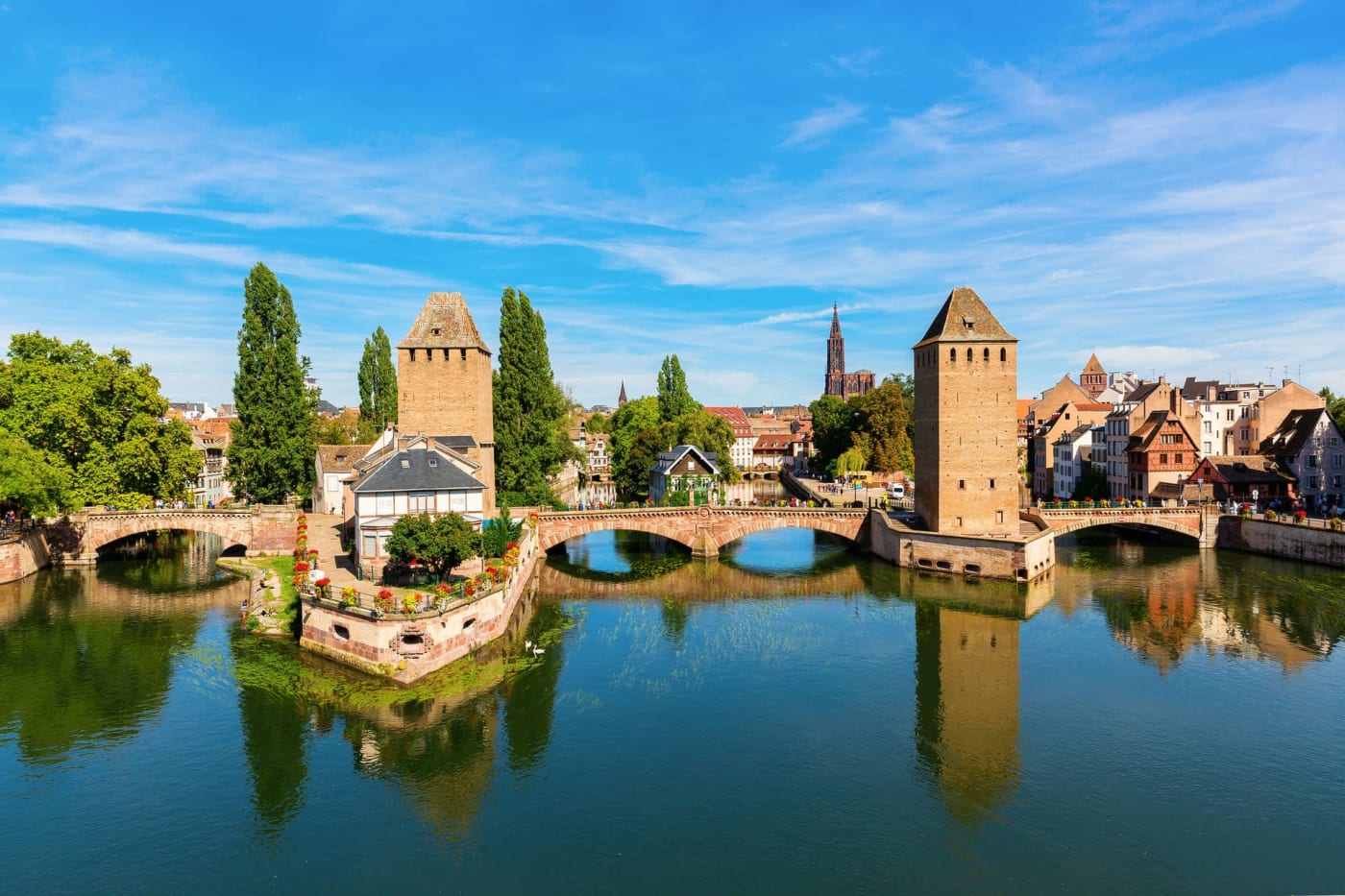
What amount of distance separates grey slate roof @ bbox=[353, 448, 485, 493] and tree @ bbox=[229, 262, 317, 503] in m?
20.5

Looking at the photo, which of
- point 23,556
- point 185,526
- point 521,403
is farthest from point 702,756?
point 23,556

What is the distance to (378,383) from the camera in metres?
77.9

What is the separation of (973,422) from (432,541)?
3363cm

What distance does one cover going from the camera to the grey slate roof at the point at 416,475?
1531 inches

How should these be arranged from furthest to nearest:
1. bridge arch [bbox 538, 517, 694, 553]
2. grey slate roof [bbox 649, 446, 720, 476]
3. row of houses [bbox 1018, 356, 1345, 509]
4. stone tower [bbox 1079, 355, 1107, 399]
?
1. stone tower [bbox 1079, 355, 1107, 399]
2. grey slate roof [bbox 649, 446, 720, 476]
3. row of houses [bbox 1018, 356, 1345, 509]
4. bridge arch [bbox 538, 517, 694, 553]

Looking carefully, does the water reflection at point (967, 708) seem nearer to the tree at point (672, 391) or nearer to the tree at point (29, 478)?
the tree at point (29, 478)

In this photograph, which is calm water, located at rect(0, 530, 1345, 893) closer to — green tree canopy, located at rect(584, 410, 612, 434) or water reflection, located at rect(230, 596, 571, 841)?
water reflection, located at rect(230, 596, 571, 841)

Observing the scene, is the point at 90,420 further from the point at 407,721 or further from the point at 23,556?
the point at 407,721

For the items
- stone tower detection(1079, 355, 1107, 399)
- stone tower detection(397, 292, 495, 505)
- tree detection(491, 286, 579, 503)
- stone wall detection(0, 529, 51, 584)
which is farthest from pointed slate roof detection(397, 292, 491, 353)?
stone tower detection(1079, 355, 1107, 399)

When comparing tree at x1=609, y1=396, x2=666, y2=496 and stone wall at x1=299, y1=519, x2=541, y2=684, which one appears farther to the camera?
tree at x1=609, y1=396, x2=666, y2=496

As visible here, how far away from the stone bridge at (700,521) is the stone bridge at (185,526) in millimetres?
17127

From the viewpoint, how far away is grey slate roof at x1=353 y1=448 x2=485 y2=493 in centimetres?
3888

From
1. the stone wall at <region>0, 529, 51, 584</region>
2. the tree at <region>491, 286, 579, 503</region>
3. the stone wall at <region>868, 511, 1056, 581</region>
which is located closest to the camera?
the stone wall at <region>0, 529, 51, 584</region>

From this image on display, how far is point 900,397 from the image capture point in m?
91.6
